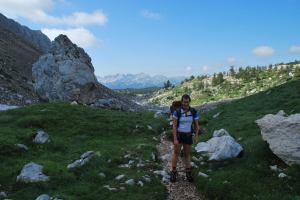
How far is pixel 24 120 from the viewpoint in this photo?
2820 centimetres

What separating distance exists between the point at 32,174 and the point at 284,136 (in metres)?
11.5

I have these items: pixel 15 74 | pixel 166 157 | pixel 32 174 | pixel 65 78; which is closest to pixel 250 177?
pixel 166 157

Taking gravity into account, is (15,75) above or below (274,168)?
above

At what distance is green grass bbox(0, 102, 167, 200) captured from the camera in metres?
17.1

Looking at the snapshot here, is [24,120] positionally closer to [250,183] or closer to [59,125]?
[59,125]

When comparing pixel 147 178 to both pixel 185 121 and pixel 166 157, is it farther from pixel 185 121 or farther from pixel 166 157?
pixel 166 157

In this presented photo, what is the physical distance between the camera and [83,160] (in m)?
20.5

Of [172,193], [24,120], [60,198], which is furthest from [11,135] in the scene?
[172,193]

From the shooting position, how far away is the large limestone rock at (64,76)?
4872cm

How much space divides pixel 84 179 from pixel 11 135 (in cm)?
759

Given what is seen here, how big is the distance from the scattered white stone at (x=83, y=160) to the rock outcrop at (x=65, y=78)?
25870mm

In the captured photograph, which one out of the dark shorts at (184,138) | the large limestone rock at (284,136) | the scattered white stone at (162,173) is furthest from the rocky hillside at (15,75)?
the large limestone rock at (284,136)

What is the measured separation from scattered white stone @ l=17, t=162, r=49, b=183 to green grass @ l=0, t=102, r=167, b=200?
268mm

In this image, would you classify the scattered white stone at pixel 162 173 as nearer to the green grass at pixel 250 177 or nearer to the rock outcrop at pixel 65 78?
the green grass at pixel 250 177
